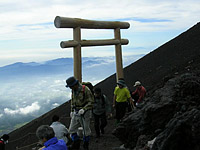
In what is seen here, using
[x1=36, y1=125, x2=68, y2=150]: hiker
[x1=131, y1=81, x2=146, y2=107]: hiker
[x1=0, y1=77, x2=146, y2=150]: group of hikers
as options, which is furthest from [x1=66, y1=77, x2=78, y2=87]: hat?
[x1=131, y1=81, x2=146, y2=107]: hiker

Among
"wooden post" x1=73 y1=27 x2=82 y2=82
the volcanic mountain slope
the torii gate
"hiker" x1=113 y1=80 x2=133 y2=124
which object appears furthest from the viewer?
"wooden post" x1=73 y1=27 x2=82 y2=82

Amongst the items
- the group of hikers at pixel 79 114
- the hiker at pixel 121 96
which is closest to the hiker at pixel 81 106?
the group of hikers at pixel 79 114

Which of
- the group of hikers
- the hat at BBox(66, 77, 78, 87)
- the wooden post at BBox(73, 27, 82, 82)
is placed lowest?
the group of hikers

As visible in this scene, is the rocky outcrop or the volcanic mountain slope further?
the rocky outcrop

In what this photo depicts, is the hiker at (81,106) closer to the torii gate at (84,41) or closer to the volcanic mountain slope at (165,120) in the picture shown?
the volcanic mountain slope at (165,120)

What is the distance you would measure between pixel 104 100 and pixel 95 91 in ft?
1.30

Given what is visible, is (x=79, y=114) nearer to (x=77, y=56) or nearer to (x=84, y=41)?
(x=77, y=56)

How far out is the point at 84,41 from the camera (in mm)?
11922

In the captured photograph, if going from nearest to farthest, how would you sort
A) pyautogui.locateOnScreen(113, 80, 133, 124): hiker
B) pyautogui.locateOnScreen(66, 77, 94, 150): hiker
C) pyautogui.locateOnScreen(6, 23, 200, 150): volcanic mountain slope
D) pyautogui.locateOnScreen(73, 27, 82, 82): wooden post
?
pyautogui.locateOnScreen(6, 23, 200, 150): volcanic mountain slope
pyautogui.locateOnScreen(66, 77, 94, 150): hiker
pyautogui.locateOnScreen(113, 80, 133, 124): hiker
pyautogui.locateOnScreen(73, 27, 82, 82): wooden post

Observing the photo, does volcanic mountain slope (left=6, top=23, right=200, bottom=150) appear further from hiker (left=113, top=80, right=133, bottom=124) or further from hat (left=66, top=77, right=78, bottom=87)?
hat (left=66, top=77, right=78, bottom=87)

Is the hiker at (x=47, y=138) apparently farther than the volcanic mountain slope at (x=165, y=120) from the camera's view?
No

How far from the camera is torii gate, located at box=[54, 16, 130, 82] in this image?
11016 millimetres

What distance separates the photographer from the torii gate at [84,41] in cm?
1102

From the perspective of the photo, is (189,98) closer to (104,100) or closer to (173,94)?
(173,94)
